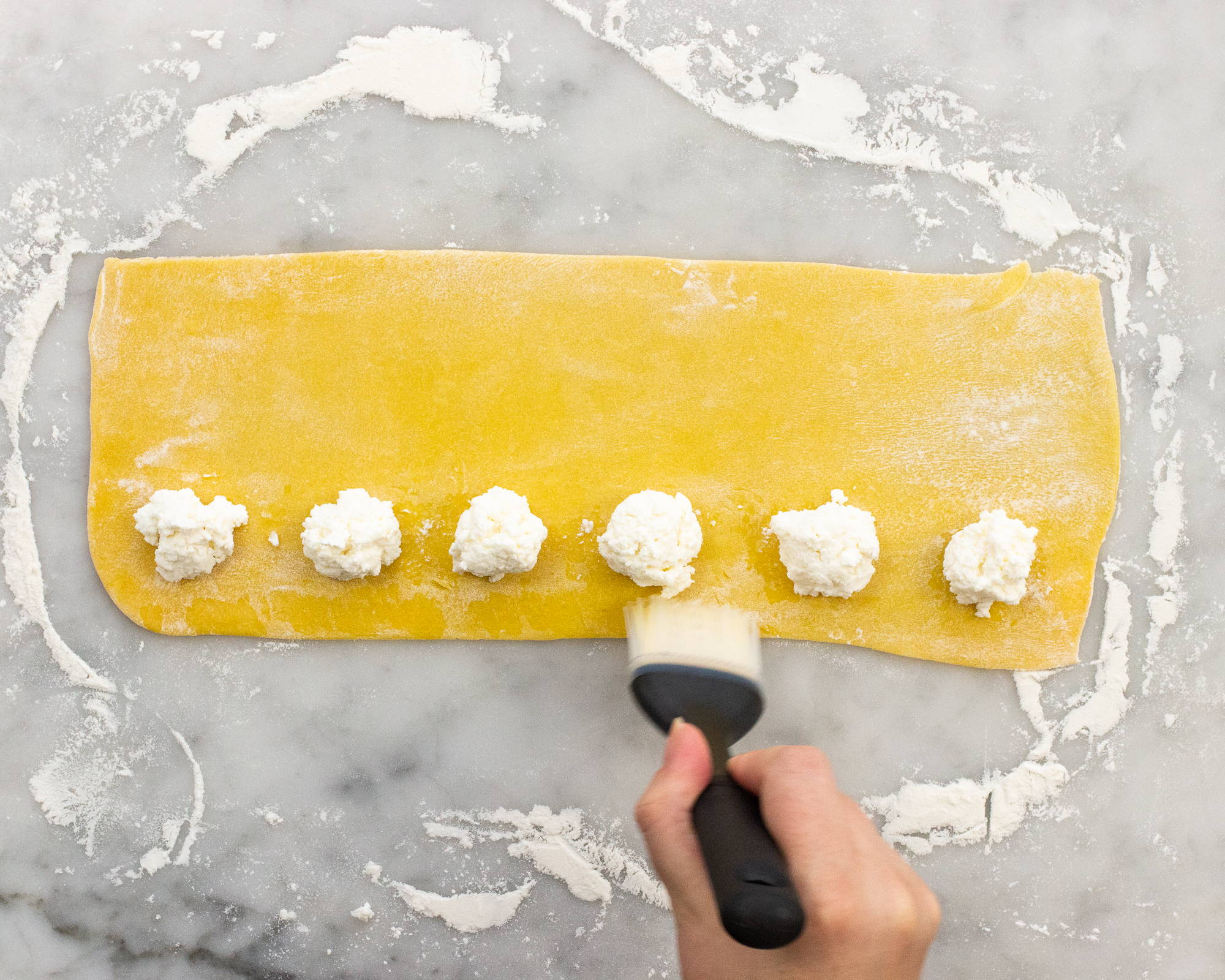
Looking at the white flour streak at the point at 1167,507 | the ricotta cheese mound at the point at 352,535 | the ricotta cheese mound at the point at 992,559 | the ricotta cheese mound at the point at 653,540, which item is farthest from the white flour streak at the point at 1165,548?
the ricotta cheese mound at the point at 352,535

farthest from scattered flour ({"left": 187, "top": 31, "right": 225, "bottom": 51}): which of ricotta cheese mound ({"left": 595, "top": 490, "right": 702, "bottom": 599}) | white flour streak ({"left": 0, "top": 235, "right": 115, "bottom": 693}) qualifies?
ricotta cheese mound ({"left": 595, "top": 490, "right": 702, "bottom": 599})

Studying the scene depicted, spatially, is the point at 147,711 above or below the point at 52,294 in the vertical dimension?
below

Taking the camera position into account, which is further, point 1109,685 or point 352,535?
point 1109,685

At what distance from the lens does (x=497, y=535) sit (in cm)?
137

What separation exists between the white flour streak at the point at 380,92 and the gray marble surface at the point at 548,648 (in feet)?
0.09

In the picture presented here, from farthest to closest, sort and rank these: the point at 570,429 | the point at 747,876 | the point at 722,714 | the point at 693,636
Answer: the point at 570,429, the point at 693,636, the point at 722,714, the point at 747,876

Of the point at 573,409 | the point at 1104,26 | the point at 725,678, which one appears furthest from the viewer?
the point at 1104,26

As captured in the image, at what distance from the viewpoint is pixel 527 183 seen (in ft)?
5.04

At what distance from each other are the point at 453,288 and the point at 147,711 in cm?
89

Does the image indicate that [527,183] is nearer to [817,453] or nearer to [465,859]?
[817,453]

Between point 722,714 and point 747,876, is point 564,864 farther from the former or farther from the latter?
point 747,876

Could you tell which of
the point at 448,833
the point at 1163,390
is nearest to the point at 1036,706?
the point at 1163,390

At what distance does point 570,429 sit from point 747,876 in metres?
0.79

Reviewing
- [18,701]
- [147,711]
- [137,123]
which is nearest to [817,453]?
[147,711]
